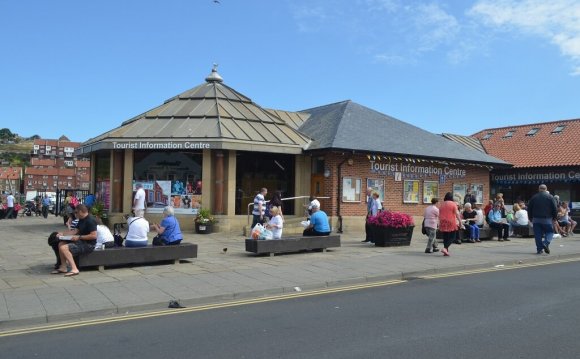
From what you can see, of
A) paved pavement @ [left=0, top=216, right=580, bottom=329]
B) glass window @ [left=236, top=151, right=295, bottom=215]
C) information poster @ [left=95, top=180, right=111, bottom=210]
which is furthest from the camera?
glass window @ [left=236, top=151, right=295, bottom=215]

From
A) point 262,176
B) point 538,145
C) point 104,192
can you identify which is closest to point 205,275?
point 262,176

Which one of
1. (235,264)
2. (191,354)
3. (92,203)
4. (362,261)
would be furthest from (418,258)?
(92,203)

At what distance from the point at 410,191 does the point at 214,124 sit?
8.91 meters

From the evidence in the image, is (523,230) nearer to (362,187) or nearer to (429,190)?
(429,190)

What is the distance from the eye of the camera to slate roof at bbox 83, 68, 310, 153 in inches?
765

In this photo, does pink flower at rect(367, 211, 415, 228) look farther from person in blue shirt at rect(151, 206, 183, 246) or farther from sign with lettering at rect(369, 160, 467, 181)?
person in blue shirt at rect(151, 206, 183, 246)

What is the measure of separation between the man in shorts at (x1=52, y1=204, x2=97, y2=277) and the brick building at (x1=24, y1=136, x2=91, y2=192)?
73.1m

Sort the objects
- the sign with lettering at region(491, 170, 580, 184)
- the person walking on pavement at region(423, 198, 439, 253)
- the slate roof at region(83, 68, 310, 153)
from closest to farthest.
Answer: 1. the person walking on pavement at region(423, 198, 439, 253)
2. the slate roof at region(83, 68, 310, 153)
3. the sign with lettering at region(491, 170, 580, 184)

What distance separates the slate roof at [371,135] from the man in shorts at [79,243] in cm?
1114

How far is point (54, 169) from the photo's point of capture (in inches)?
3472

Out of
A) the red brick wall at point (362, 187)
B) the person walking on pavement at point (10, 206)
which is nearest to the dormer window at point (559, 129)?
the red brick wall at point (362, 187)

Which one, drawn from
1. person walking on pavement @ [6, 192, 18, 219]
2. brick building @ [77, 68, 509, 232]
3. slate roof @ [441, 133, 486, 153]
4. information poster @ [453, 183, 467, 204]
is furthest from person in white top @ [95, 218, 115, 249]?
slate roof @ [441, 133, 486, 153]

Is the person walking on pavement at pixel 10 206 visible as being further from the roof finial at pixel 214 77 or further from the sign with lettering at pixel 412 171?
the sign with lettering at pixel 412 171

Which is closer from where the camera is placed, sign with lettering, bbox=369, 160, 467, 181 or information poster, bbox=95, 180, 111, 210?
information poster, bbox=95, 180, 111, 210
